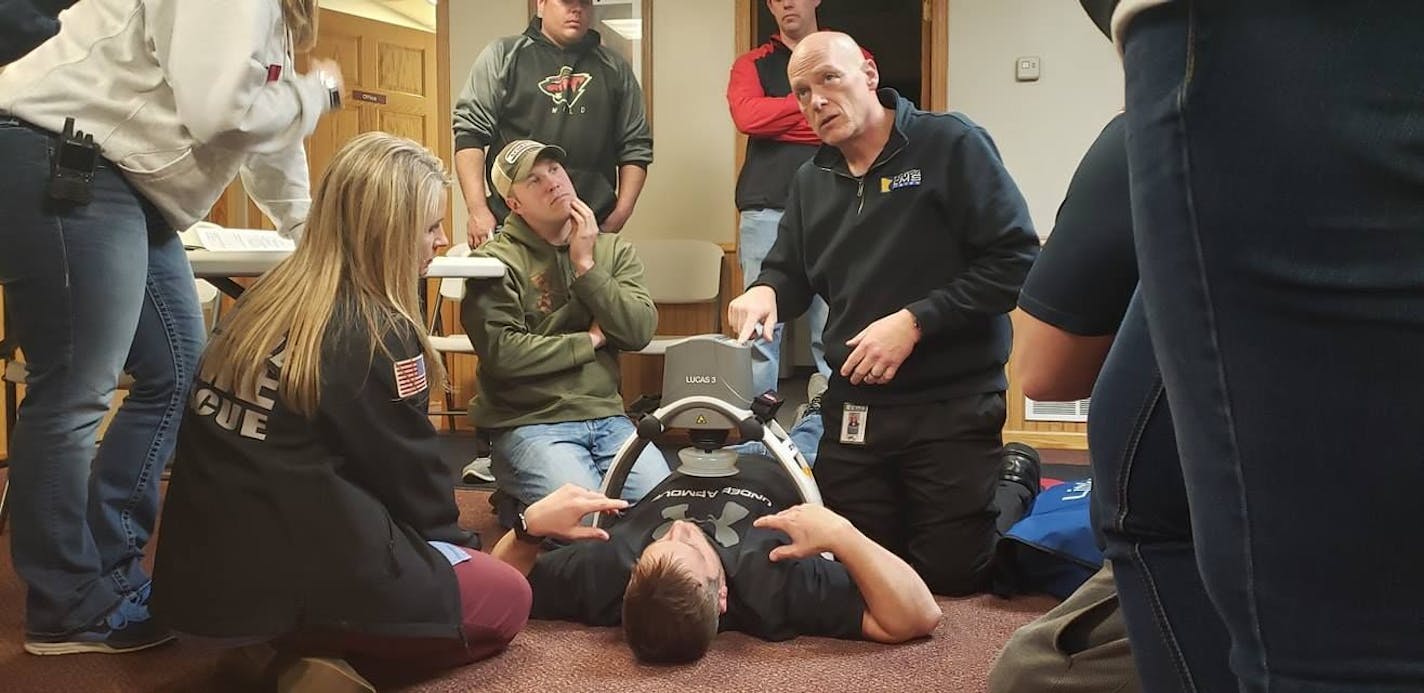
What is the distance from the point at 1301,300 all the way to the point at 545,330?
6.54 feet

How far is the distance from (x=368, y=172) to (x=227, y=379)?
13.3 inches

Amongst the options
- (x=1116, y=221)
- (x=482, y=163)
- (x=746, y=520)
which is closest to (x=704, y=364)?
(x=746, y=520)

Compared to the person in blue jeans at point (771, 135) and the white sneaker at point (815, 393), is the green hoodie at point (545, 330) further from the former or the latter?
the person in blue jeans at point (771, 135)

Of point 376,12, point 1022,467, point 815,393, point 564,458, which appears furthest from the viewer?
point 376,12

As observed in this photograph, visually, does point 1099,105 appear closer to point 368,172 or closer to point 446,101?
point 446,101

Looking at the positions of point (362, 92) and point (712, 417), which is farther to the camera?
point (362, 92)

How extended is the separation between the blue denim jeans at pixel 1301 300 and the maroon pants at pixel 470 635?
3.91 ft

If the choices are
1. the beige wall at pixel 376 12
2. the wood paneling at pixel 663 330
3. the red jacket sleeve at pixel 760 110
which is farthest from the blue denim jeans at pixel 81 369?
the beige wall at pixel 376 12

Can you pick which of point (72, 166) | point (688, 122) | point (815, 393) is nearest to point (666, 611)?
point (72, 166)

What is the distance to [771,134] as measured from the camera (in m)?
3.50

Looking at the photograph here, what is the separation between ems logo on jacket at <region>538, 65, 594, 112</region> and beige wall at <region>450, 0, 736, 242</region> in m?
1.11

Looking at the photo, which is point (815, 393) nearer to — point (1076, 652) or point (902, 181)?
point (902, 181)

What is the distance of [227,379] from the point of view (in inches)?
57.3

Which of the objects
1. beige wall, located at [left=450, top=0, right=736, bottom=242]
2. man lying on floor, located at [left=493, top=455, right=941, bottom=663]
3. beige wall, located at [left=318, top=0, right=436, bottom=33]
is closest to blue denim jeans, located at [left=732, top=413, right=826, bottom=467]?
man lying on floor, located at [left=493, top=455, right=941, bottom=663]
